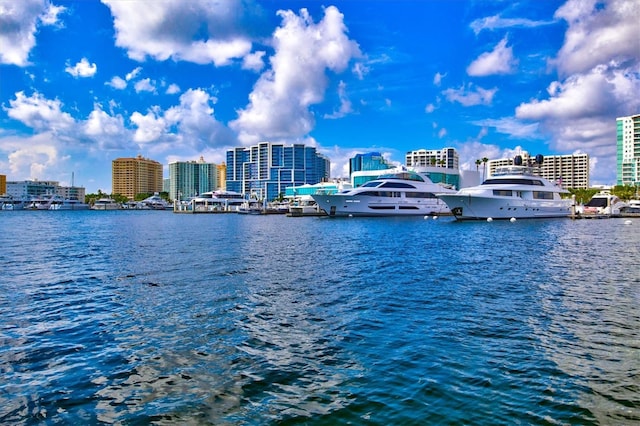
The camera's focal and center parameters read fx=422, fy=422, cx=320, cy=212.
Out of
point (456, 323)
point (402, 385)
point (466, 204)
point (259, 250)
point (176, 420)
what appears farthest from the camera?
point (466, 204)

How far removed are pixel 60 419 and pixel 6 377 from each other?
2.81m

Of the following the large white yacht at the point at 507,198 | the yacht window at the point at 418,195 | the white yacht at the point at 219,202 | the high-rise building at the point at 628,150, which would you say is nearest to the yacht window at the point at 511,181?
the large white yacht at the point at 507,198

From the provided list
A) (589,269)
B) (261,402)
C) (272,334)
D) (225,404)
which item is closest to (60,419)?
(225,404)

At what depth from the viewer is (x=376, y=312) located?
14312 mm

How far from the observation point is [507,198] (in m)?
75.9

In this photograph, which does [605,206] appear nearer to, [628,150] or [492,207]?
[492,207]

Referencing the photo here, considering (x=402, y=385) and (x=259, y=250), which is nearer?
(x=402, y=385)

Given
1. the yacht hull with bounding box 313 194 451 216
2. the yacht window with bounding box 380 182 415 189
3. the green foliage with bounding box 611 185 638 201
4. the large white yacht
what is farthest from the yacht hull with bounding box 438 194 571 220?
the green foliage with bounding box 611 185 638 201

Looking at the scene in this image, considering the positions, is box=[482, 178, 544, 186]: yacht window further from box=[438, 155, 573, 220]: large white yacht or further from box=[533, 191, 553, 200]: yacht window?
box=[533, 191, 553, 200]: yacht window

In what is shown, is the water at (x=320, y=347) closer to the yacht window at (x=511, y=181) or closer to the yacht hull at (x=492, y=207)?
the yacht hull at (x=492, y=207)

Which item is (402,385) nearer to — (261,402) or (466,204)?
Result: (261,402)

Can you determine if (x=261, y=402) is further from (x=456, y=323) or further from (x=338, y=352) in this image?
(x=456, y=323)

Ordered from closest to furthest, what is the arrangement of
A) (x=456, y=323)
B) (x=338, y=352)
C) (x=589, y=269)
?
(x=338, y=352)
(x=456, y=323)
(x=589, y=269)

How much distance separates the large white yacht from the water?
53.4 metres
